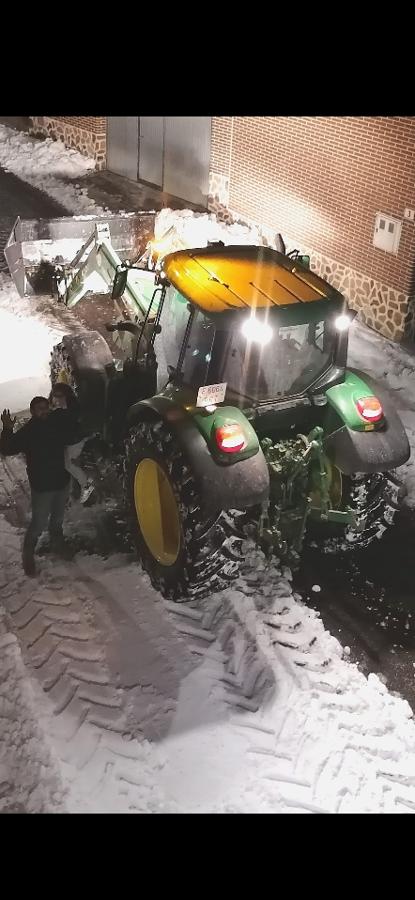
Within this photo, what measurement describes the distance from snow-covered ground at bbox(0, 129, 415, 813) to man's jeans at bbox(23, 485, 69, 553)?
274mm

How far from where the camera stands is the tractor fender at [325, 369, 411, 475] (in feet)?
20.0

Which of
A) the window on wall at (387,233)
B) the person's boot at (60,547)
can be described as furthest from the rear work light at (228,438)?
the window on wall at (387,233)

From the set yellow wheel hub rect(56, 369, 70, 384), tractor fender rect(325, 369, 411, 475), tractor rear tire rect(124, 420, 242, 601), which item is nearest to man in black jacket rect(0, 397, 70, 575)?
tractor rear tire rect(124, 420, 242, 601)

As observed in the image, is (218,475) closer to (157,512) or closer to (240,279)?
(157,512)

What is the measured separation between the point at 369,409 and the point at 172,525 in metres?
1.76

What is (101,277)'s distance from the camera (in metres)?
9.44

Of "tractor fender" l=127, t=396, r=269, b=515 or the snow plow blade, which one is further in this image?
the snow plow blade

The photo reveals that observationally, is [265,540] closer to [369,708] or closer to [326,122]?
[369,708]

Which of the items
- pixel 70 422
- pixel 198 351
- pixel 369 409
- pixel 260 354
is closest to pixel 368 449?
pixel 369 409

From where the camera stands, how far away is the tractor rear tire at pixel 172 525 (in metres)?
5.63

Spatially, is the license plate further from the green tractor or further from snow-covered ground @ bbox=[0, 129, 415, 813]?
snow-covered ground @ bbox=[0, 129, 415, 813]

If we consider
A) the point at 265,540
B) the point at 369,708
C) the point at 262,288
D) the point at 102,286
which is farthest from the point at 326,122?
the point at 369,708

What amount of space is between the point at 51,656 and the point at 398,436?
10.0ft

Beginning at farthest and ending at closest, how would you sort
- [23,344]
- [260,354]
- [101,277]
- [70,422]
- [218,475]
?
1. [23,344]
2. [101,277]
3. [70,422]
4. [260,354]
5. [218,475]
